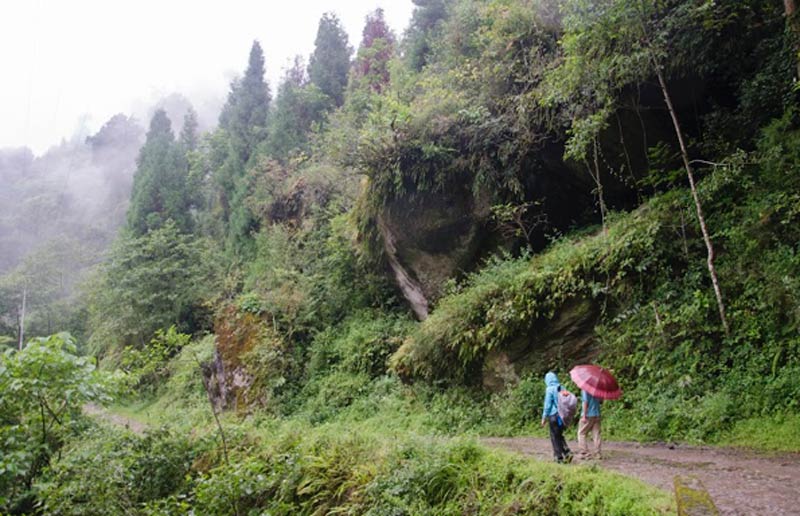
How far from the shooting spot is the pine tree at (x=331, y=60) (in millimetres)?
30844

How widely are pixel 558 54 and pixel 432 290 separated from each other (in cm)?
717

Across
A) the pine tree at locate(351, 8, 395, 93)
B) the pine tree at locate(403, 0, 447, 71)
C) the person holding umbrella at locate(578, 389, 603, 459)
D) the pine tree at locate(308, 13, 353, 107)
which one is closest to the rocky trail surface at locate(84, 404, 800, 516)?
the person holding umbrella at locate(578, 389, 603, 459)

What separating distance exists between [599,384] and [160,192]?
3343 cm

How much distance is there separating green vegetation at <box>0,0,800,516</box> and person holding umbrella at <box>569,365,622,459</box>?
4.82ft

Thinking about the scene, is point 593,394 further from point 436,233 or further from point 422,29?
point 422,29

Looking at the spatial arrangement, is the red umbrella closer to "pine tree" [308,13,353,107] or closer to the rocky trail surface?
the rocky trail surface

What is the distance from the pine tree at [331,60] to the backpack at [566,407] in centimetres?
2713

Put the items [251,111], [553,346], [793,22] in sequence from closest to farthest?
[793,22] → [553,346] → [251,111]

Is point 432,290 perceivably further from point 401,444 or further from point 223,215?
point 223,215

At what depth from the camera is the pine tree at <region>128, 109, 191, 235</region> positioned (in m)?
31.2

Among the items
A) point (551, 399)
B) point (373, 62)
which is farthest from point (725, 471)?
point (373, 62)

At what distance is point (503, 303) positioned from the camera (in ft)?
33.3

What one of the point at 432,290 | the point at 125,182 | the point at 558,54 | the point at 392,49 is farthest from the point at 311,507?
the point at 125,182

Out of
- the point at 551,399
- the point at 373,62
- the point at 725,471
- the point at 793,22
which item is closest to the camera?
the point at 725,471
